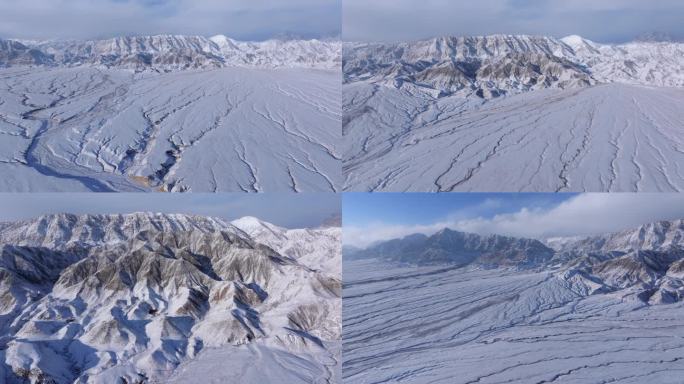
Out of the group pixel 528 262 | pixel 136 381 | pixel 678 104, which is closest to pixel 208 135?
pixel 136 381

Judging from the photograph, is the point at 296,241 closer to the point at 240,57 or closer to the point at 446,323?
the point at 446,323

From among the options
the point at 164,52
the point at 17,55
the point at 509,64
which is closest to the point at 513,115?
the point at 509,64

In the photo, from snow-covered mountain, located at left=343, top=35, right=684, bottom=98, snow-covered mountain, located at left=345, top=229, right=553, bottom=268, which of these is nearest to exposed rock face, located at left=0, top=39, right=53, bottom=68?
snow-covered mountain, located at left=343, top=35, right=684, bottom=98

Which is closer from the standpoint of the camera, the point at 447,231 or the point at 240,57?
the point at 447,231

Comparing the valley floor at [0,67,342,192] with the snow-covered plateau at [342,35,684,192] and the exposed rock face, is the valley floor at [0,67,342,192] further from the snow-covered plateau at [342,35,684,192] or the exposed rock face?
the snow-covered plateau at [342,35,684,192]

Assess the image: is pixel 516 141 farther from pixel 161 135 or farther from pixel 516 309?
pixel 161 135

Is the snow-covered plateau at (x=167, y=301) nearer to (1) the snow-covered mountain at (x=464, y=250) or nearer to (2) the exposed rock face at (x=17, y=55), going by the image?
(1) the snow-covered mountain at (x=464, y=250)

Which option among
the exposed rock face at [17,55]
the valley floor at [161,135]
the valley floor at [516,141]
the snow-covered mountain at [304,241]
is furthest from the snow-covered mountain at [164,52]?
the snow-covered mountain at [304,241]
